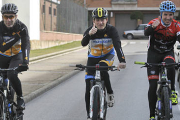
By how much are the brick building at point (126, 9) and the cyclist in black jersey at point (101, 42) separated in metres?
58.2

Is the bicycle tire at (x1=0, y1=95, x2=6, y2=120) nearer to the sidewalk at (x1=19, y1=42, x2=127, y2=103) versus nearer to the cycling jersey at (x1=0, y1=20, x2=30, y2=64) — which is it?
the cycling jersey at (x1=0, y1=20, x2=30, y2=64)

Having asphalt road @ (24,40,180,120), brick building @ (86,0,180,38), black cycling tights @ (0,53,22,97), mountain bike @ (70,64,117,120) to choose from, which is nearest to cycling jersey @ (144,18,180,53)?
mountain bike @ (70,64,117,120)

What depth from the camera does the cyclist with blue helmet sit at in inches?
245

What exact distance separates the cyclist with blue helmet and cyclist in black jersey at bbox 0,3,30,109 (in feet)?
6.19

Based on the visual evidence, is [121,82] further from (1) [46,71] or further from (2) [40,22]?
(2) [40,22]

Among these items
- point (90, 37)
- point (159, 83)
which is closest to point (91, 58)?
point (90, 37)

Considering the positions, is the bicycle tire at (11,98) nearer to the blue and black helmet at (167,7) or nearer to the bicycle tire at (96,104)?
the bicycle tire at (96,104)

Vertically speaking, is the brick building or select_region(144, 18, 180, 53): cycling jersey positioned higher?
the brick building

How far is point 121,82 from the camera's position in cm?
1255

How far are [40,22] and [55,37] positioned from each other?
127 inches

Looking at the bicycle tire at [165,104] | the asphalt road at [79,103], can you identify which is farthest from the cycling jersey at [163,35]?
the asphalt road at [79,103]

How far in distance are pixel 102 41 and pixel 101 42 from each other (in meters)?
0.02

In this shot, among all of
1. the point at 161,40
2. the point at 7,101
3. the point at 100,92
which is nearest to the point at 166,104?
the point at 100,92

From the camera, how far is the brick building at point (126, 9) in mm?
66125
